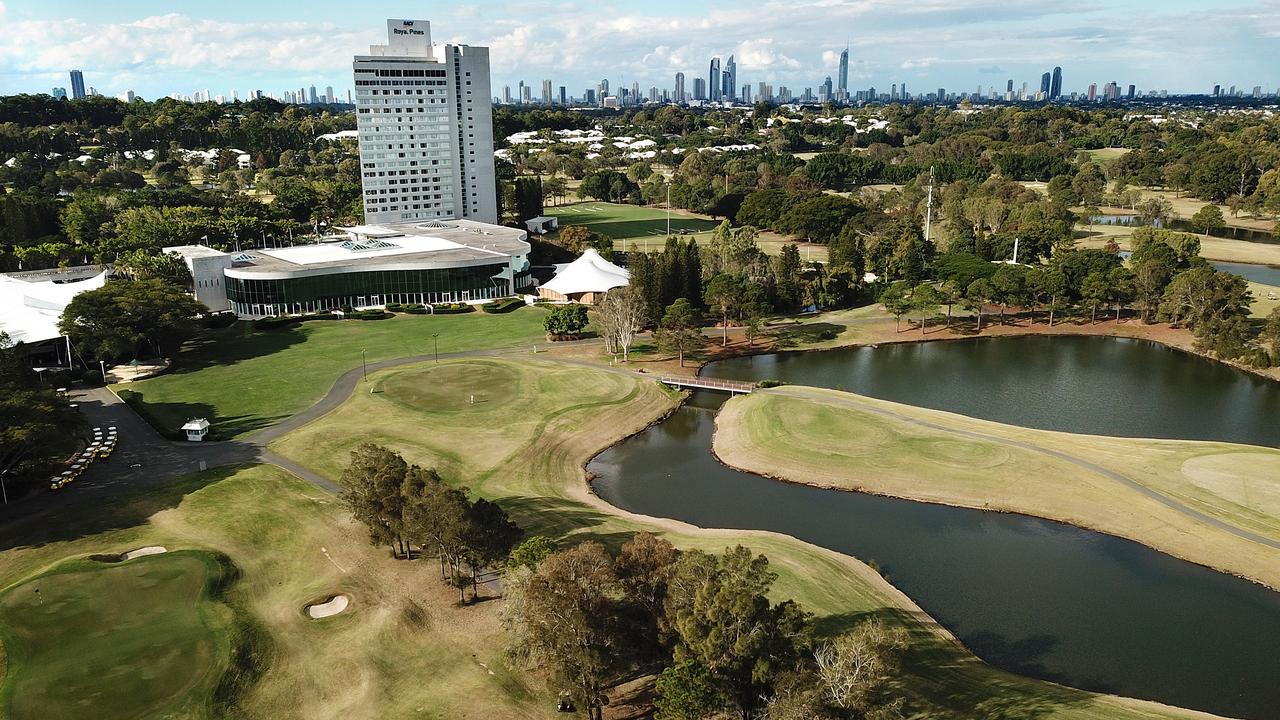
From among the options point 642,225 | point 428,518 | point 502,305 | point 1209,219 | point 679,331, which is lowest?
point 502,305

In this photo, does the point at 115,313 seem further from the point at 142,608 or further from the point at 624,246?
the point at 624,246

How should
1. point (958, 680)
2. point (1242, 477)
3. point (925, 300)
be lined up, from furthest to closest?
point (925, 300)
point (1242, 477)
point (958, 680)

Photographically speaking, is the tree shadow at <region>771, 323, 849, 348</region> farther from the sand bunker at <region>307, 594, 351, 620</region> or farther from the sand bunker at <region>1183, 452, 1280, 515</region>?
the sand bunker at <region>307, 594, 351, 620</region>

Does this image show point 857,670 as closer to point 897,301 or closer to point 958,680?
point 958,680

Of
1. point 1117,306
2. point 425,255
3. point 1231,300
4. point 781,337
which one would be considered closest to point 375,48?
point 425,255

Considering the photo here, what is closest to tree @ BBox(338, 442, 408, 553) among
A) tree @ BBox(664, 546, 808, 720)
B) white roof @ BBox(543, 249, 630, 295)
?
tree @ BBox(664, 546, 808, 720)

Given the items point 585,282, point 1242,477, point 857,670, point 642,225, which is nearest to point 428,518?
point 857,670

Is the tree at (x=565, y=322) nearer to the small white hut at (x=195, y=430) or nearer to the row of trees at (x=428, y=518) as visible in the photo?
the small white hut at (x=195, y=430)
